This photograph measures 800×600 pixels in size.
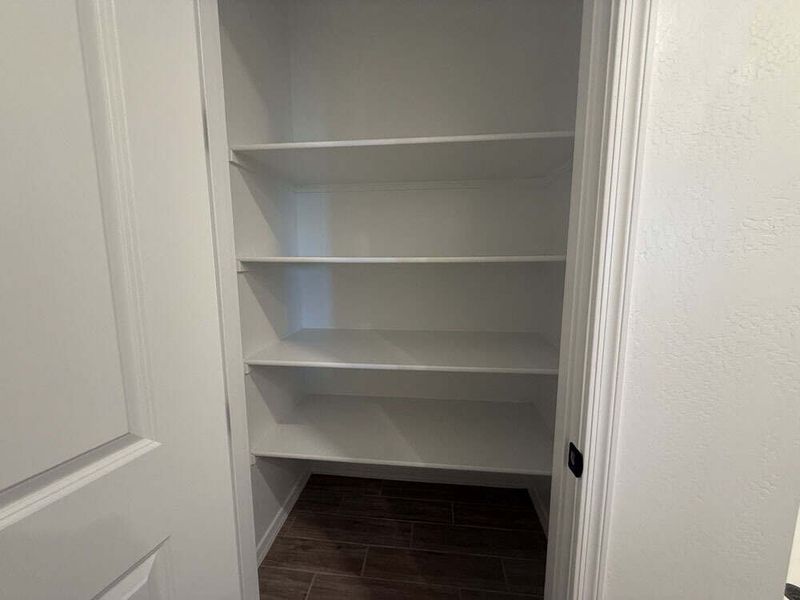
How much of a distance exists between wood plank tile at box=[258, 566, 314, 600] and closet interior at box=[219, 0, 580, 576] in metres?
0.14

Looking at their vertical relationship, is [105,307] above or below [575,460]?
above

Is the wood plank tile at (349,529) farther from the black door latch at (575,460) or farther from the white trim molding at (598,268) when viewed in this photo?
the black door latch at (575,460)

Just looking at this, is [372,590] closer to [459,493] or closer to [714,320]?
[459,493]

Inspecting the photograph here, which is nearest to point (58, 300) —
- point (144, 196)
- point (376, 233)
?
point (144, 196)

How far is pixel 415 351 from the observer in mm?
1413

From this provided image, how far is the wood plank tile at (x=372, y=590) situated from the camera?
1.21 m

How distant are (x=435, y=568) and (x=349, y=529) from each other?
0.43 meters

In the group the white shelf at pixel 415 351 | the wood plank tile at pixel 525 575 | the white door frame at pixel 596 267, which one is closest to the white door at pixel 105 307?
the white door frame at pixel 596 267

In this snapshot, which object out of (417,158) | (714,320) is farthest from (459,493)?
(417,158)

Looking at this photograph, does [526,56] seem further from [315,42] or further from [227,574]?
[227,574]

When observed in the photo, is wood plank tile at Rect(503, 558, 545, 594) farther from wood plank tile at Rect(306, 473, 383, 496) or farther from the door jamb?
the door jamb

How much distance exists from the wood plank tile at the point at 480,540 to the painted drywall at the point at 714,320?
91cm

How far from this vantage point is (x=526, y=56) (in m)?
1.47

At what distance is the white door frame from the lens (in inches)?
20.1
